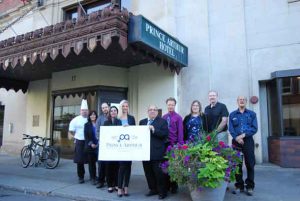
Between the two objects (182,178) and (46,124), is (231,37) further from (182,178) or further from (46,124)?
(46,124)

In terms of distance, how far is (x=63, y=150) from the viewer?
12.3 m

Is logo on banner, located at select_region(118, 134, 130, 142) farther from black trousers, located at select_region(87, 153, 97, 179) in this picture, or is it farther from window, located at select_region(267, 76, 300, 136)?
window, located at select_region(267, 76, 300, 136)

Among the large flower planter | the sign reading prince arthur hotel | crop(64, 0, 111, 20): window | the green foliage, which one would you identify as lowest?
the large flower planter

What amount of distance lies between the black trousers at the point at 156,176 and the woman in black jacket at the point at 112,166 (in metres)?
0.79

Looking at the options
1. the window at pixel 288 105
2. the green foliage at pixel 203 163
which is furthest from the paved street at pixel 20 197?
the window at pixel 288 105

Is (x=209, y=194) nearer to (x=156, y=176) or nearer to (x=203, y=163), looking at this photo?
(x=203, y=163)

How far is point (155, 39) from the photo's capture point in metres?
8.21

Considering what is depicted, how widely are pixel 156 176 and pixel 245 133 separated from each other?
1.83m

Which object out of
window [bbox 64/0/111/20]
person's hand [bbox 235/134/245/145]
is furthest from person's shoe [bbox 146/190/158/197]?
window [bbox 64/0/111/20]

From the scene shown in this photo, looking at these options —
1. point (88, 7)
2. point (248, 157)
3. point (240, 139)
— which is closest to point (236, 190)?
point (248, 157)

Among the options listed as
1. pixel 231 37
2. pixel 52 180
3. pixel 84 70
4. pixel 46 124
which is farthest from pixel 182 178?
pixel 46 124

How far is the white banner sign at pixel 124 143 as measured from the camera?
19.5 feet

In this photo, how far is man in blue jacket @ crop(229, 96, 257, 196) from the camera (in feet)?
19.4

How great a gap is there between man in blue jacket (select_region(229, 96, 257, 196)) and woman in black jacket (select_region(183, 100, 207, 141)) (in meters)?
0.54
